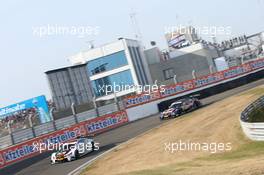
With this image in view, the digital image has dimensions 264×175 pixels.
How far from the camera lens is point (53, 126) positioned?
3375 cm

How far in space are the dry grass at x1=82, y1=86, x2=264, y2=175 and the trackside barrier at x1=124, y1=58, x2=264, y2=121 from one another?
10.1m

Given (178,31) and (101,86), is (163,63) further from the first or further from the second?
(178,31)

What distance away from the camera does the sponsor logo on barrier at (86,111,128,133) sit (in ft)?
112

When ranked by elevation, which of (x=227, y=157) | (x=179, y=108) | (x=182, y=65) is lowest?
(x=227, y=157)

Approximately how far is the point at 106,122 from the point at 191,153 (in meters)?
17.9

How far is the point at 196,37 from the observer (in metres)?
122

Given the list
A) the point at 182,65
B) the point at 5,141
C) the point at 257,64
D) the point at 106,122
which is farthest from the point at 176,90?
the point at 182,65

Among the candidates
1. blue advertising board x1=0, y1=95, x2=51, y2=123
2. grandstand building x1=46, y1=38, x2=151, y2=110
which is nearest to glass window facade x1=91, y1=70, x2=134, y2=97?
grandstand building x1=46, y1=38, x2=151, y2=110

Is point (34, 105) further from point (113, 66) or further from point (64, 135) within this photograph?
point (113, 66)

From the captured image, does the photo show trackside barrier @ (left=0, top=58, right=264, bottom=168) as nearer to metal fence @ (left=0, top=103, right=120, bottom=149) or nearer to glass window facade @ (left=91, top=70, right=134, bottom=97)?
metal fence @ (left=0, top=103, right=120, bottom=149)

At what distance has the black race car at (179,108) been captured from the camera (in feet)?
108

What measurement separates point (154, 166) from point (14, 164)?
1249 centimetres

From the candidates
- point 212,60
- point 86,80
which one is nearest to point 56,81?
point 86,80

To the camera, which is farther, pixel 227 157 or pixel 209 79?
pixel 209 79
